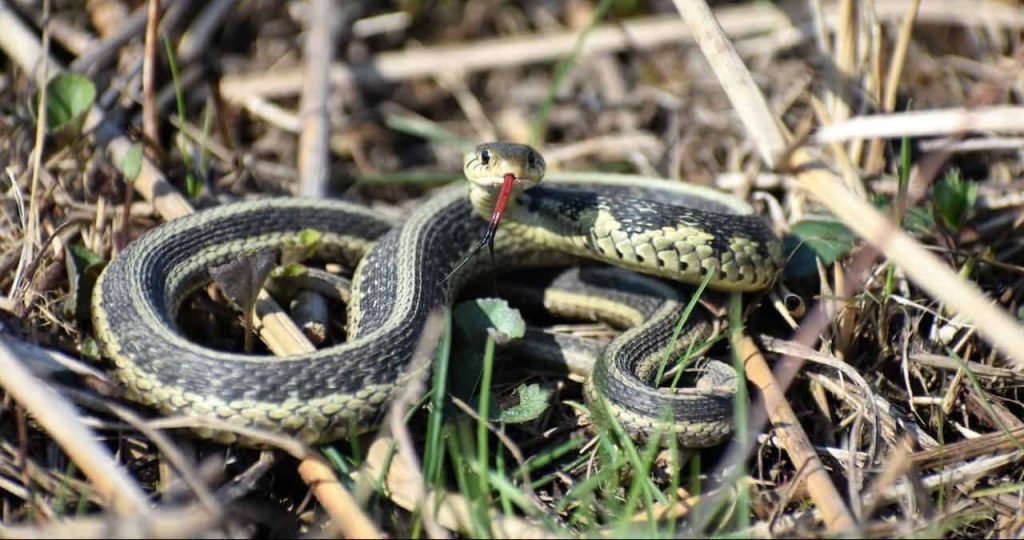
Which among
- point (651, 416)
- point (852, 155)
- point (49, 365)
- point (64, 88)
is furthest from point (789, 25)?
point (49, 365)

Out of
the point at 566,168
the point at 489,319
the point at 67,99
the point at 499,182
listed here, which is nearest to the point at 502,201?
the point at 499,182

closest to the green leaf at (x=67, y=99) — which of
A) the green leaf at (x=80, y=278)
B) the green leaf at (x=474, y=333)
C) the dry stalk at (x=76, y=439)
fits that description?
the green leaf at (x=80, y=278)

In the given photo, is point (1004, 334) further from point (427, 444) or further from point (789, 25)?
point (789, 25)

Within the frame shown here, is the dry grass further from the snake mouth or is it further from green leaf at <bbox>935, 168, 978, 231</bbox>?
the snake mouth

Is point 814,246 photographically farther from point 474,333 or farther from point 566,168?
point 566,168

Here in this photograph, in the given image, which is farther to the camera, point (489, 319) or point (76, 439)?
point (489, 319)

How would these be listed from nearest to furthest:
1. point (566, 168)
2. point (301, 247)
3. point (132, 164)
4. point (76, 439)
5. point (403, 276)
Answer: point (76, 439) < point (403, 276) < point (132, 164) < point (301, 247) < point (566, 168)

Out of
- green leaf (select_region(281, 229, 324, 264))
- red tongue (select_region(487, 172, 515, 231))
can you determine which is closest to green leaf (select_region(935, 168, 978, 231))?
red tongue (select_region(487, 172, 515, 231))

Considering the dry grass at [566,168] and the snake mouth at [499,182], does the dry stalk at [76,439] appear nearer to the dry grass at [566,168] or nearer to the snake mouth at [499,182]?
the dry grass at [566,168]
